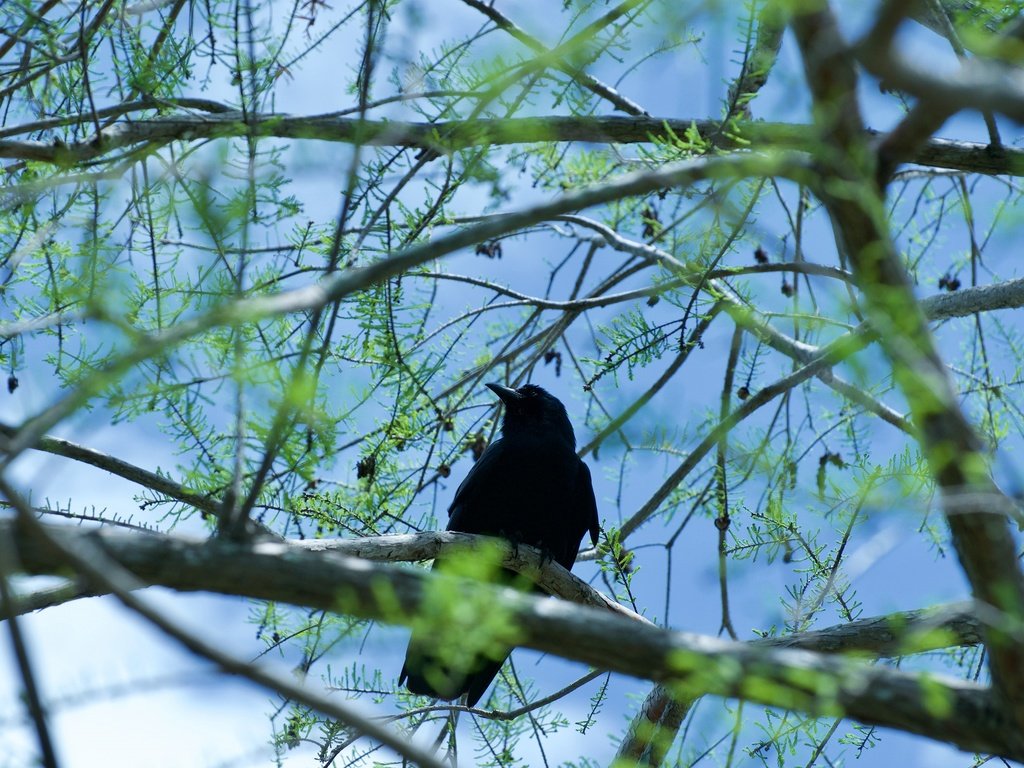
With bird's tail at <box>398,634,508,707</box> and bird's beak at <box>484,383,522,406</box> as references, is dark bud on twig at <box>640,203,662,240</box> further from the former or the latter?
bird's tail at <box>398,634,508,707</box>

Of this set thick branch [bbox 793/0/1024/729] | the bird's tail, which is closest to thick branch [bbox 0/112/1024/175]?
thick branch [bbox 793/0/1024/729]

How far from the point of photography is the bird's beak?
527 cm

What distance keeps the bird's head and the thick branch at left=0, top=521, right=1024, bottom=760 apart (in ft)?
10.9

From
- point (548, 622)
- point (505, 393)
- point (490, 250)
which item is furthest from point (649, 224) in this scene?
point (548, 622)

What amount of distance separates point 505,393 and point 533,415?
0.40 m

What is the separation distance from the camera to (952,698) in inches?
88.3

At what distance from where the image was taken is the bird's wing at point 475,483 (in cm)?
534

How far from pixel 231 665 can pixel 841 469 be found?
380 cm

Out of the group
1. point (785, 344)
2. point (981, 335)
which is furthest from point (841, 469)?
point (981, 335)

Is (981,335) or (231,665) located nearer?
(231,665)

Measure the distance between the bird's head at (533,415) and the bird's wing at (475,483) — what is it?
0.70 feet

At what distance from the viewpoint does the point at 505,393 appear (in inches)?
210

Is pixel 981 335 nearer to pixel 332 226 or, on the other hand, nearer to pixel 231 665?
pixel 332 226

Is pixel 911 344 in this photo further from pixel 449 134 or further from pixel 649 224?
pixel 649 224
